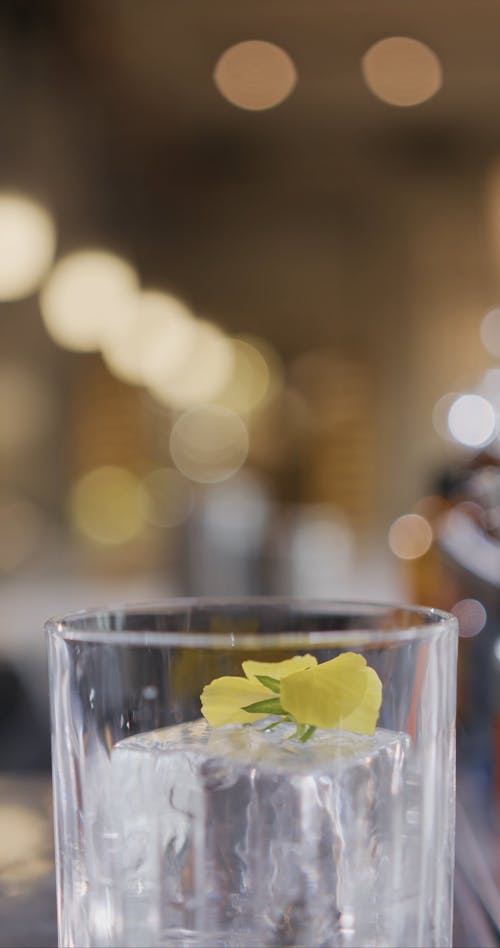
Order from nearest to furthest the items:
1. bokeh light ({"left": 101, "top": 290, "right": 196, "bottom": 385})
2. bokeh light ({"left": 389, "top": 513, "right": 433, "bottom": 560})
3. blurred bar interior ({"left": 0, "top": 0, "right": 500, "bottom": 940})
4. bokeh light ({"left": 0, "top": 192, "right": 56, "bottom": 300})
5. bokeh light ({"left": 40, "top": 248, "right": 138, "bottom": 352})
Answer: bokeh light ({"left": 389, "top": 513, "right": 433, "bottom": 560}) → bokeh light ({"left": 0, "top": 192, "right": 56, "bottom": 300}) → bokeh light ({"left": 40, "top": 248, "right": 138, "bottom": 352}) → blurred bar interior ({"left": 0, "top": 0, "right": 500, "bottom": 940}) → bokeh light ({"left": 101, "top": 290, "right": 196, "bottom": 385})

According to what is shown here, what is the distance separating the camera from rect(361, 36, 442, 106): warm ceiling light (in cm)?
361

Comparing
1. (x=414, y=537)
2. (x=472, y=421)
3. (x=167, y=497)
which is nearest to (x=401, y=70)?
(x=167, y=497)

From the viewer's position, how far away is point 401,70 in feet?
12.7

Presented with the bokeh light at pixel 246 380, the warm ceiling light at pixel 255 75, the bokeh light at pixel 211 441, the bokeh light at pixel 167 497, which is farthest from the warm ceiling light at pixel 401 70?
the bokeh light at pixel 167 497

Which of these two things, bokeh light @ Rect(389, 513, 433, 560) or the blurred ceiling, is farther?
the blurred ceiling

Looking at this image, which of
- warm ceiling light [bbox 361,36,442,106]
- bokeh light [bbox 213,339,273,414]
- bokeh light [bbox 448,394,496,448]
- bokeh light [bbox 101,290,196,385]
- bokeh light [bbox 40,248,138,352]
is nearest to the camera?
bokeh light [bbox 448,394,496,448]

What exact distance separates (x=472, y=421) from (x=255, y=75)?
371 cm

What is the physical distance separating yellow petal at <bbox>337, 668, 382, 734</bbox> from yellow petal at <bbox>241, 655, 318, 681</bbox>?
16mm

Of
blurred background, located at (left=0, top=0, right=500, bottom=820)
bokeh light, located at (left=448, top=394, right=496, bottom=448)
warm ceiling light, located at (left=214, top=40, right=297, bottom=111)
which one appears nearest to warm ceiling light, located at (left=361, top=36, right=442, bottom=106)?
blurred background, located at (left=0, top=0, right=500, bottom=820)

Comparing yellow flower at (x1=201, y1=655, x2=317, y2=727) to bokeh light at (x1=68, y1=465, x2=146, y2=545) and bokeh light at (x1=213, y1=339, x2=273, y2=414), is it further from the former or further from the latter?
bokeh light at (x1=213, y1=339, x2=273, y2=414)

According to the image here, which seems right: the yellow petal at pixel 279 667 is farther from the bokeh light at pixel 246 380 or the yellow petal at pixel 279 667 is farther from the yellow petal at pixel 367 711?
the bokeh light at pixel 246 380

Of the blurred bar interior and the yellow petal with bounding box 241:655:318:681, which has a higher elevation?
the blurred bar interior

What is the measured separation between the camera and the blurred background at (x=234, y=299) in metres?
4.16

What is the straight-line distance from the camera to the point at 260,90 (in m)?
4.46
